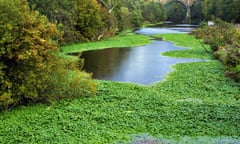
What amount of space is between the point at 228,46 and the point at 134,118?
542 inches

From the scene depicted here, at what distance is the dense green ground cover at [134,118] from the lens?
32.5 feet

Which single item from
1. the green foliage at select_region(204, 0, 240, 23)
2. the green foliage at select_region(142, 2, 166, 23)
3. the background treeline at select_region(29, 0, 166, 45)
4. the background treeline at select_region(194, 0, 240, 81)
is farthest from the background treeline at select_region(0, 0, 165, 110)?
the green foliage at select_region(142, 2, 166, 23)

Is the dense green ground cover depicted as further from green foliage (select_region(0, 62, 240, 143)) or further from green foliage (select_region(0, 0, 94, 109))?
green foliage (select_region(0, 0, 94, 109))

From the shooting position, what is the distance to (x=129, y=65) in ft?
77.1

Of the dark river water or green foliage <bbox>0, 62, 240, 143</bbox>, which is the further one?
the dark river water

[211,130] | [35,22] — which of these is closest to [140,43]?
[35,22]

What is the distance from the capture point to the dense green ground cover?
9906mm

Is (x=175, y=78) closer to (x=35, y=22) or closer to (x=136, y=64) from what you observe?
(x=136, y=64)

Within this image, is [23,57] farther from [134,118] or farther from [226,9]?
[226,9]

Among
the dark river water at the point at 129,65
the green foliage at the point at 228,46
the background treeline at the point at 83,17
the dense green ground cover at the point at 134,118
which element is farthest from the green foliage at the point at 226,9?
the dense green ground cover at the point at 134,118

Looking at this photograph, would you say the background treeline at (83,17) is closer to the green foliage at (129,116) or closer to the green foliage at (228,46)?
the green foliage at (228,46)

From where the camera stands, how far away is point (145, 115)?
460 inches

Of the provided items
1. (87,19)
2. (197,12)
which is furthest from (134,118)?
(197,12)

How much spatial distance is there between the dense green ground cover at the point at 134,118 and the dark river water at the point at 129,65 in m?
3.23
